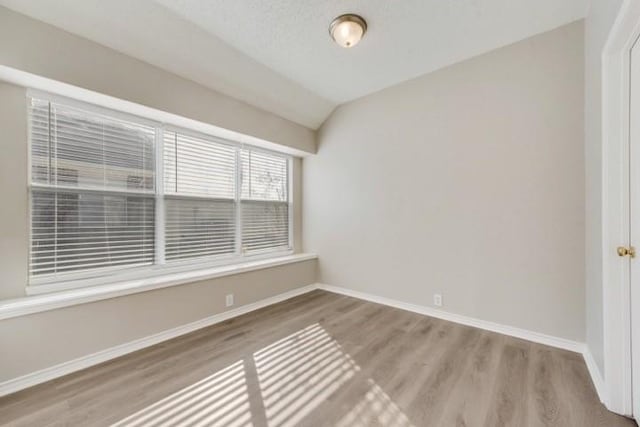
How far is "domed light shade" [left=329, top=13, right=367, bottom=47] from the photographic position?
7.28ft

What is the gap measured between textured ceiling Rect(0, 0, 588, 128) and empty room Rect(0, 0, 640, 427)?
0.9 inches

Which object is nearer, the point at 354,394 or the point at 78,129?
the point at 354,394

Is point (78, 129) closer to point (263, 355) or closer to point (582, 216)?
point (263, 355)

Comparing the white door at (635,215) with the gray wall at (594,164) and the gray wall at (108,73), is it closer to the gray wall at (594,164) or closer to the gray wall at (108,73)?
the gray wall at (594,164)

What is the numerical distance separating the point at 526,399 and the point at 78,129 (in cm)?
411

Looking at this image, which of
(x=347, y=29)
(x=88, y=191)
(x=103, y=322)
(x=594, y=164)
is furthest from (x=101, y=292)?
(x=594, y=164)

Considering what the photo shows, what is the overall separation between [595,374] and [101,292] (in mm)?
3799

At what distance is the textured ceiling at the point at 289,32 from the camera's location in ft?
6.81

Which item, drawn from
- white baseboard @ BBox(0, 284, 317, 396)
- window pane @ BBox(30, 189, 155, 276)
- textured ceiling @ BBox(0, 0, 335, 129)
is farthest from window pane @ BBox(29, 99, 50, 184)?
white baseboard @ BBox(0, 284, 317, 396)

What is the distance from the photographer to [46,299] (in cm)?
199

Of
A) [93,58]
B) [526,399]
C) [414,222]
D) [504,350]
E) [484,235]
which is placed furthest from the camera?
[414,222]

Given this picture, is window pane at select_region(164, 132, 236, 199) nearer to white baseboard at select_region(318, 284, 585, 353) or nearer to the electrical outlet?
white baseboard at select_region(318, 284, 585, 353)

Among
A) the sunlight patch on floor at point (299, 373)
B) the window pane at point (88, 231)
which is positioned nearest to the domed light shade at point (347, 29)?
the window pane at point (88, 231)

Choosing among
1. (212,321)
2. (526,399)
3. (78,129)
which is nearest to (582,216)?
(526,399)
